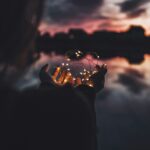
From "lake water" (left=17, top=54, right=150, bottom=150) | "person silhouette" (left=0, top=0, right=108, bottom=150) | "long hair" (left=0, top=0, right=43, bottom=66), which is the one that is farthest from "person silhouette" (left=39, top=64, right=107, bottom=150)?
"lake water" (left=17, top=54, right=150, bottom=150)

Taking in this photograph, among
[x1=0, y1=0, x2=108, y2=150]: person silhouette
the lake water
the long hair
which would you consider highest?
the lake water

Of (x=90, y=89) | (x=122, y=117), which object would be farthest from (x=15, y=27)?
(x=122, y=117)

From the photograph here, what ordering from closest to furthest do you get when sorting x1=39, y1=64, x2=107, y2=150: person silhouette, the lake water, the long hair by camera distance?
1. the long hair
2. x1=39, y1=64, x2=107, y2=150: person silhouette
3. the lake water

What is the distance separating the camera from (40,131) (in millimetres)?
883

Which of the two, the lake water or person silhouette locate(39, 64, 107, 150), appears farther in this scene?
the lake water

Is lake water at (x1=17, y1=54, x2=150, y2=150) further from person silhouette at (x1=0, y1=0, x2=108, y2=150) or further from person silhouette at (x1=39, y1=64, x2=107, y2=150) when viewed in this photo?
person silhouette at (x1=0, y1=0, x2=108, y2=150)

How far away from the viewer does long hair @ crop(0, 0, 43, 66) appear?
2.20 ft

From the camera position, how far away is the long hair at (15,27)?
671mm

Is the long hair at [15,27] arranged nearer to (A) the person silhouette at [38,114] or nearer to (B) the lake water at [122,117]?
(A) the person silhouette at [38,114]

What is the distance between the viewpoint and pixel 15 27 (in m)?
0.68

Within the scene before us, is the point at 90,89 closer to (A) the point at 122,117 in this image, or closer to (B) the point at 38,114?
(B) the point at 38,114

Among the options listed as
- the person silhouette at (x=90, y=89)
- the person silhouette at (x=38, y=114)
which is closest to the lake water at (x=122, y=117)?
the person silhouette at (x=90, y=89)

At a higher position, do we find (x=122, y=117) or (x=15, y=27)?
(x=122, y=117)

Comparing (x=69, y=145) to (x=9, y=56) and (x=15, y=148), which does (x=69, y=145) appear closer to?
(x=15, y=148)
